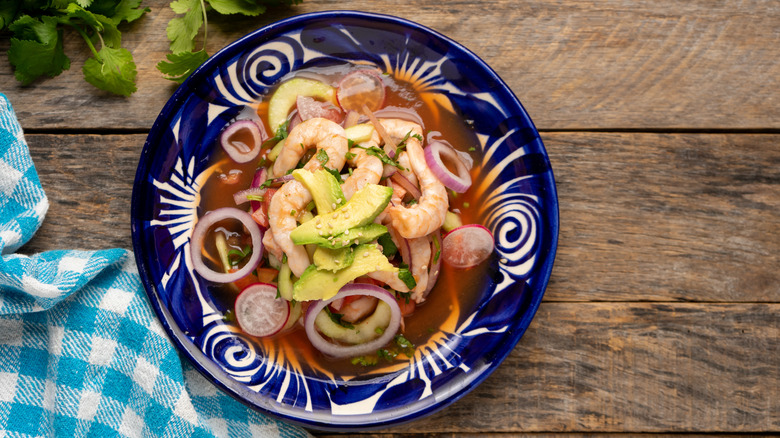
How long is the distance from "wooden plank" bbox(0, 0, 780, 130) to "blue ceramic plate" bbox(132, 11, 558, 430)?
273mm

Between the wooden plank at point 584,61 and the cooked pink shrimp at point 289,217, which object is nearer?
the cooked pink shrimp at point 289,217

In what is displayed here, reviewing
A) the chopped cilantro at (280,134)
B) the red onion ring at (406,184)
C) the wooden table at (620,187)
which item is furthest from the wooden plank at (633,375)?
the chopped cilantro at (280,134)

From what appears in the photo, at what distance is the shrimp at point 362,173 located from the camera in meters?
1.94

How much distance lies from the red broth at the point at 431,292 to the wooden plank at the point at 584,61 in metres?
0.36

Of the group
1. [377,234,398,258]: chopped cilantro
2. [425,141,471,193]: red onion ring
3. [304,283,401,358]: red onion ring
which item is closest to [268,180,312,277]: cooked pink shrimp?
[304,283,401,358]: red onion ring

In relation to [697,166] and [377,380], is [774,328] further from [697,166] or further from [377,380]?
[377,380]

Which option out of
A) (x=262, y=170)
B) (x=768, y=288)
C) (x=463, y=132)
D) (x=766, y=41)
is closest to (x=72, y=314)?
(x=262, y=170)

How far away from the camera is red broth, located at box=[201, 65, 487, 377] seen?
7.24ft

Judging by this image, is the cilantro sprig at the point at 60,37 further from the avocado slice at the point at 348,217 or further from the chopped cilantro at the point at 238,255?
the avocado slice at the point at 348,217

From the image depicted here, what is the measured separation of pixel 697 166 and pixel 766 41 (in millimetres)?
691

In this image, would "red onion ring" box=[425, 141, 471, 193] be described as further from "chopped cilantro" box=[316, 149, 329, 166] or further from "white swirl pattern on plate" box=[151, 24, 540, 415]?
"chopped cilantro" box=[316, 149, 329, 166]

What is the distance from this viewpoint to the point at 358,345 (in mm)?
2170

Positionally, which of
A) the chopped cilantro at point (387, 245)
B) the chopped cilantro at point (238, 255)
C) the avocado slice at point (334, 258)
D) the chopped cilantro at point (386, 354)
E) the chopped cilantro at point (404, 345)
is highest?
the avocado slice at point (334, 258)

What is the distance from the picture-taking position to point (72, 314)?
7.19ft
